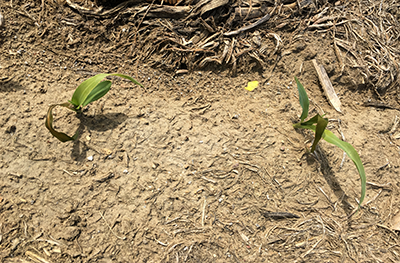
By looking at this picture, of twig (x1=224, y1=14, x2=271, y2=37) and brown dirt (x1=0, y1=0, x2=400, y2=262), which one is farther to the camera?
twig (x1=224, y1=14, x2=271, y2=37)

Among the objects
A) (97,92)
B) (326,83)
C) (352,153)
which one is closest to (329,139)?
(352,153)

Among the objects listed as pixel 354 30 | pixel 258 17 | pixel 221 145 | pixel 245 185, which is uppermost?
pixel 258 17

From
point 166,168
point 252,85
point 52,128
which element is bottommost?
point 166,168

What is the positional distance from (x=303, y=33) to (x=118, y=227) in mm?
2166

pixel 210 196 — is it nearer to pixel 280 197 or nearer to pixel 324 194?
pixel 280 197

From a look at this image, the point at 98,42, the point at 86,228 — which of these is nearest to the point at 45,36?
the point at 98,42

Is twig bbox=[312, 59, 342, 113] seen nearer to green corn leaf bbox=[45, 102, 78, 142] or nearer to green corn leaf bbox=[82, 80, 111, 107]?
green corn leaf bbox=[82, 80, 111, 107]

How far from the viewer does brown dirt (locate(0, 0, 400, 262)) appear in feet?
4.66

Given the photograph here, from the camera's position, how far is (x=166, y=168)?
1.61m

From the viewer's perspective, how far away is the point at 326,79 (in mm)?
2119

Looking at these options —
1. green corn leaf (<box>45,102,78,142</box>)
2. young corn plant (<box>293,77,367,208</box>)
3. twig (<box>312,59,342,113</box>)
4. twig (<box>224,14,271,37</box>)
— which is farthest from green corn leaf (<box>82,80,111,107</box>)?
twig (<box>312,59,342,113</box>)

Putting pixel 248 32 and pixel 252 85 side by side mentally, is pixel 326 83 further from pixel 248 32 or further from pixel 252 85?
pixel 248 32

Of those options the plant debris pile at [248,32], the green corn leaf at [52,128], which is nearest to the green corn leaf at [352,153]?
the plant debris pile at [248,32]

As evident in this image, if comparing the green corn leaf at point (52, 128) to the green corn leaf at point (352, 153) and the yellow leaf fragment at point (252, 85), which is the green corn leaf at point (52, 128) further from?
the green corn leaf at point (352, 153)
